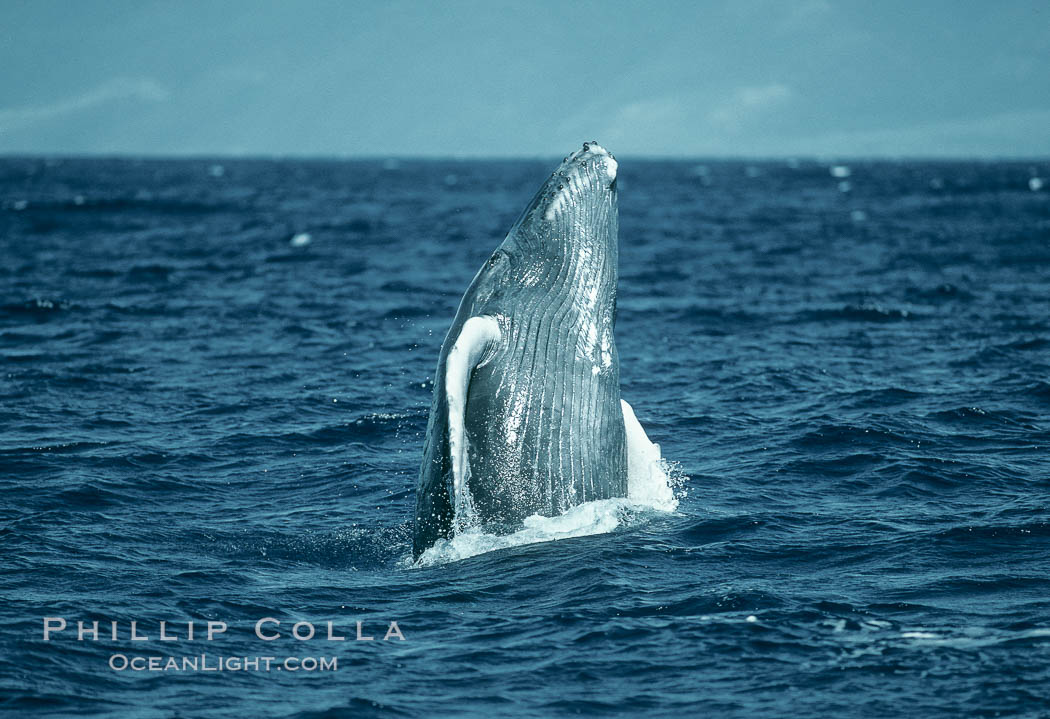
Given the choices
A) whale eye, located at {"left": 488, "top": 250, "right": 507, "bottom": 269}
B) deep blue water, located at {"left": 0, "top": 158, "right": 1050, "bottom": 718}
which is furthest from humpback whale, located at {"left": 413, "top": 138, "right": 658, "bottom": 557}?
deep blue water, located at {"left": 0, "top": 158, "right": 1050, "bottom": 718}

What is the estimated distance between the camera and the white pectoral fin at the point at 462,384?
8.20 m

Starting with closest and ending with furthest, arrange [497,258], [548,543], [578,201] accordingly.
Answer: [548,543] → [497,258] → [578,201]

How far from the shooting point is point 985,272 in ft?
A: 93.0

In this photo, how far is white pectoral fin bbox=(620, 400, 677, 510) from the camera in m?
9.86

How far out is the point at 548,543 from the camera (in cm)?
918

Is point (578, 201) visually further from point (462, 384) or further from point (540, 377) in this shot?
point (462, 384)

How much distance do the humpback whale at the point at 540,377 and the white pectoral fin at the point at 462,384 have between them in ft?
0.03

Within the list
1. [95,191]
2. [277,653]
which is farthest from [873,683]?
[95,191]

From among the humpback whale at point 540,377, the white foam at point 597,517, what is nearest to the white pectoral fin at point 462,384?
the humpback whale at point 540,377

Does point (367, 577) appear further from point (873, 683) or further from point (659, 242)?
point (659, 242)

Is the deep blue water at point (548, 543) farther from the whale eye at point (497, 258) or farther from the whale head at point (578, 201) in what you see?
the whale head at point (578, 201)

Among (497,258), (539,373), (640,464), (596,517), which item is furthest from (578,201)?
(596,517)

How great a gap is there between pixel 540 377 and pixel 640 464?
121cm

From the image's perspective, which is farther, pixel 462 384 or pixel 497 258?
pixel 497 258
